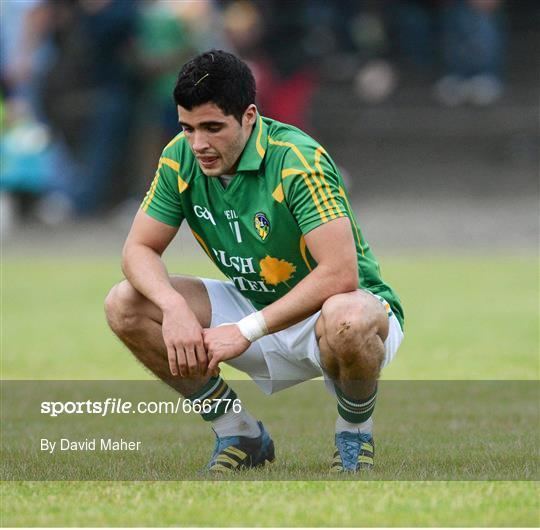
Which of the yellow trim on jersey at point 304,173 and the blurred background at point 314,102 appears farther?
the blurred background at point 314,102

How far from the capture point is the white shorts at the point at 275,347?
6160 mm

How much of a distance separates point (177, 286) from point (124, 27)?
1433 centimetres

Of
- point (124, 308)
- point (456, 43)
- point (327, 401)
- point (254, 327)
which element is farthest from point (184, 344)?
point (456, 43)

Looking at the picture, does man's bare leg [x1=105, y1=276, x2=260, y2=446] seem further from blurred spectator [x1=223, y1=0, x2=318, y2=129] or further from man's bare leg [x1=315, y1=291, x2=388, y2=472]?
blurred spectator [x1=223, y1=0, x2=318, y2=129]

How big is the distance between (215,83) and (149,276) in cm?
90

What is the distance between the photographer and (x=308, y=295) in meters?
5.74

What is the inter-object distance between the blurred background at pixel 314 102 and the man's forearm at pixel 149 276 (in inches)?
530

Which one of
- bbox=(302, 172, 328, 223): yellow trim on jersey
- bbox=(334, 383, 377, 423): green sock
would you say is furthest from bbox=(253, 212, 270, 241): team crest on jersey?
bbox=(334, 383, 377, 423): green sock

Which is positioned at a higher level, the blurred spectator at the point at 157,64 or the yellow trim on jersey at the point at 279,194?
the blurred spectator at the point at 157,64

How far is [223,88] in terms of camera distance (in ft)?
18.8

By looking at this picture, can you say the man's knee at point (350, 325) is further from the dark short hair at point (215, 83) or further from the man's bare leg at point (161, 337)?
the dark short hair at point (215, 83)

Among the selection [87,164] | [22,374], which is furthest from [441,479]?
[87,164]

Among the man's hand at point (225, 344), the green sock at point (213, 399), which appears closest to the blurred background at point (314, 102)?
the green sock at point (213, 399)

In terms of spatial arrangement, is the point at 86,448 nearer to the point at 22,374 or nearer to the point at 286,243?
the point at 286,243
